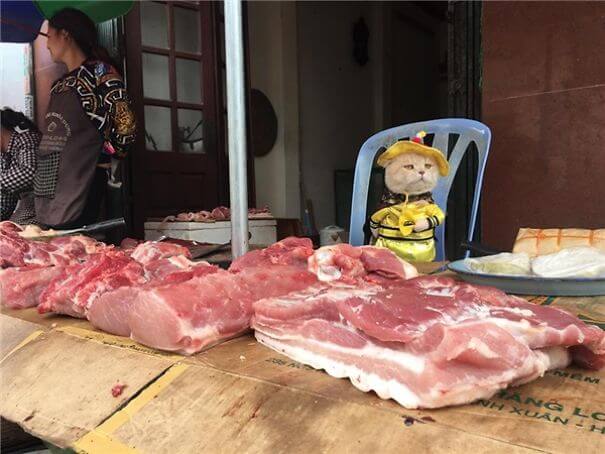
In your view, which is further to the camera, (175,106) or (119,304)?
(175,106)

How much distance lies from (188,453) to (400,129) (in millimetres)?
2755

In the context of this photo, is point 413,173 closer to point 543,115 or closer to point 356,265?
point 356,265

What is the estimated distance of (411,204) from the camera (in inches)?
109

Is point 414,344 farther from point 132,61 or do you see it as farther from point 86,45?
point 132,61

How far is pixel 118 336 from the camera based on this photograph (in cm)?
138

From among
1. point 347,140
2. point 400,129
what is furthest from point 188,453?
point 347,140

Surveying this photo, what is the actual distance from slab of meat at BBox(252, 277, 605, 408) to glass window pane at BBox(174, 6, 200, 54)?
4872mm

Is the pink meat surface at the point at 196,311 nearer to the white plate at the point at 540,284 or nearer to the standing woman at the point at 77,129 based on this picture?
the white plate at the point at 540,284

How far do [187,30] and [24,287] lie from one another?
4348 mm

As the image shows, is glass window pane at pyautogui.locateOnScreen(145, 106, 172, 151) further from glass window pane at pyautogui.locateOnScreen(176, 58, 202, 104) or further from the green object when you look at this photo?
the green object

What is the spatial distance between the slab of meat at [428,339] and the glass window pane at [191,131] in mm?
4571

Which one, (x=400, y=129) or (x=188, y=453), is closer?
(x=188, y=453)

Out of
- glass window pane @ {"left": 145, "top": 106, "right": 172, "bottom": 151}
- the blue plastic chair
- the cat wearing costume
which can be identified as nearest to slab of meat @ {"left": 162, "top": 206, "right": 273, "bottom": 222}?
glass window pane @ {"left": 145, "top": 106, "right": 172, "bottom": 151}

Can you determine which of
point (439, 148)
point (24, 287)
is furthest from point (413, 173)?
point (24, 287)
